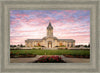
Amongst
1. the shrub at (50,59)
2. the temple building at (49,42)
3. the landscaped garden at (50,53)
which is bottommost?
the shrub at (50,59)

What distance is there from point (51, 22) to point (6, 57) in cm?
240

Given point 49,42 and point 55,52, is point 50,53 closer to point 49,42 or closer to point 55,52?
point 55,52

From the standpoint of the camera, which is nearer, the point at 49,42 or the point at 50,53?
the point at 50,53

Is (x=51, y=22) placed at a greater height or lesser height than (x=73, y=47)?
greater

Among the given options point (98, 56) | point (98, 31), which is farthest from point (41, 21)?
point (98, 56)

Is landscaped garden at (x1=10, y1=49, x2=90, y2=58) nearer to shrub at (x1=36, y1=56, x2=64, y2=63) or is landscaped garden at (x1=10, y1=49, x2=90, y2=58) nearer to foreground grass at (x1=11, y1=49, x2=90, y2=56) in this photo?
foreground grass at (x1=11, y1=49, x2=90, y2=56)

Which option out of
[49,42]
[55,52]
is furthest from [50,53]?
[49,42]

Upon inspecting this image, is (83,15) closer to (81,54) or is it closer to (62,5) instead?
(62,5)

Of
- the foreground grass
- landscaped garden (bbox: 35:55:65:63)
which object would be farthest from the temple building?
landscaped garden (bbox: 35:55:65:63)

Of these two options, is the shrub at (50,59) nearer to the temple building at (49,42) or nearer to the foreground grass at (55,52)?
the foreground grass at (55,52)

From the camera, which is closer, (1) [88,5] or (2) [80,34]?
(1) [88,5]

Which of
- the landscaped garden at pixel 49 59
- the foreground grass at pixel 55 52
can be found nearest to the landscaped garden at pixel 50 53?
the foreground grass at pixel 55 52

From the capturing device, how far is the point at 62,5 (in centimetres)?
428

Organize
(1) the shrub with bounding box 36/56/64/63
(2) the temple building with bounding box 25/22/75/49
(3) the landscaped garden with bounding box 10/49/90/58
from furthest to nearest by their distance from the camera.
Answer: (2) the temple building with bounding box 25/22/75/49 → (3) the landscaped garden with bounding box 10/49/90/58 → (1) the shrub with bounding box 36/56/64/63
